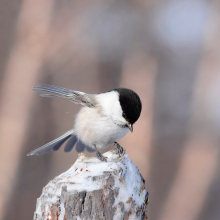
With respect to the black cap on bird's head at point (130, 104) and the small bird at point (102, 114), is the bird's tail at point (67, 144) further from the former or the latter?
the black cap on bird's head at point (130, 104)

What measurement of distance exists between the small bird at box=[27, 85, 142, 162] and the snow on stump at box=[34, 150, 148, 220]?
0.47m

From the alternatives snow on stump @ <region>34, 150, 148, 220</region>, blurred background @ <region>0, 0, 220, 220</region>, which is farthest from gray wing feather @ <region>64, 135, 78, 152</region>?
blurred background @ <region>0, 0, 220, 220</region>

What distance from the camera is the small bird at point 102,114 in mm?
1634

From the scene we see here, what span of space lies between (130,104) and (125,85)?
2.52 m

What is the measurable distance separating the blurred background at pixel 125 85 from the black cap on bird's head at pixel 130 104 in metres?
2.28

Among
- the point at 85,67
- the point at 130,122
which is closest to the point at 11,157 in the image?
the point at 85,67

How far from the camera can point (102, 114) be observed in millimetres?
1801

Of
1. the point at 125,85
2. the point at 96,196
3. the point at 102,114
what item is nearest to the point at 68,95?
the point at 102,114

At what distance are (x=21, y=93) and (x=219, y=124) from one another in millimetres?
2104

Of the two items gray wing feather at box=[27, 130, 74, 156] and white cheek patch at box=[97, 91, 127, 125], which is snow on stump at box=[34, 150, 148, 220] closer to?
white cheek patch at box=[97, 91, 127, 125]

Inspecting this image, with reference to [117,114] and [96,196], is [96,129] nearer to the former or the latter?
[117,114]

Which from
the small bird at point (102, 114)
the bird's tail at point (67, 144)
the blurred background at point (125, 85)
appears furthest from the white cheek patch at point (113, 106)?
the blurred background at point (125, 85)

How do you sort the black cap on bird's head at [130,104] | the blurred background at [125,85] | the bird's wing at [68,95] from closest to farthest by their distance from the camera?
1. the black cap on bird's head at [130,104]
2. the bird's wing at [68,95]
3. the blurred background at [125,85]

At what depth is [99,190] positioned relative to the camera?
102 centimetres
